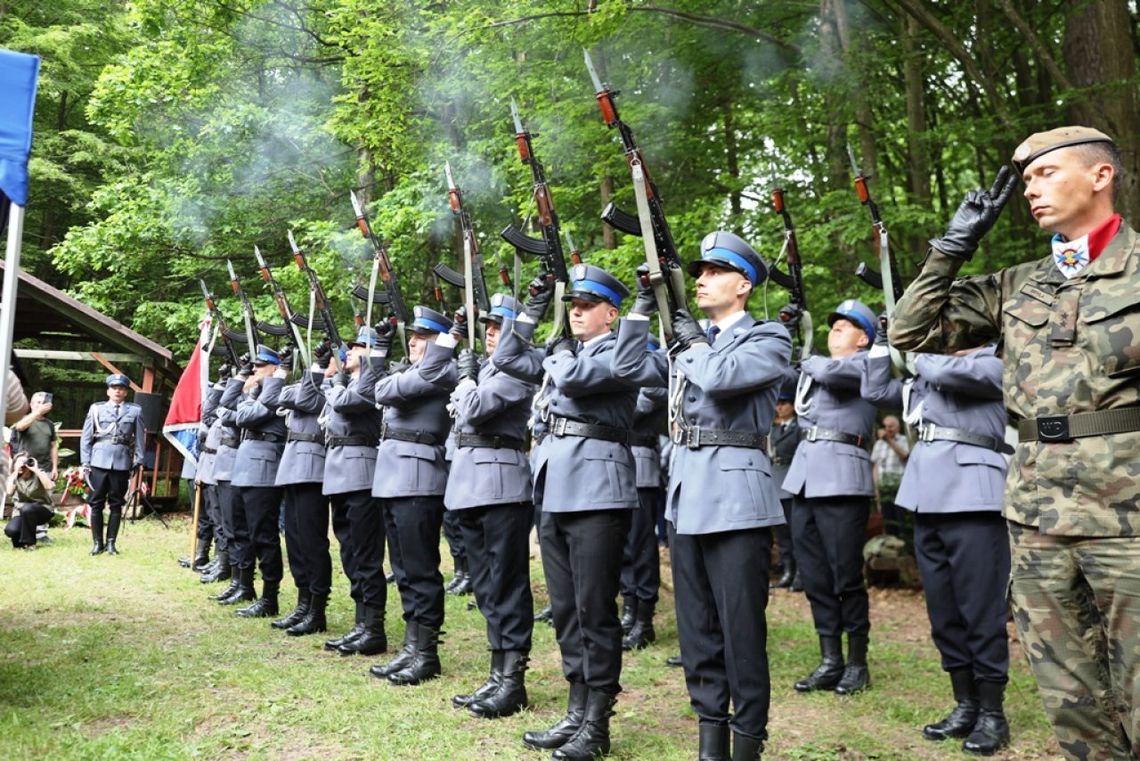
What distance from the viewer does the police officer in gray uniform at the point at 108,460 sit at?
1165cm

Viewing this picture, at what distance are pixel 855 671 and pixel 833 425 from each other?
142 cm

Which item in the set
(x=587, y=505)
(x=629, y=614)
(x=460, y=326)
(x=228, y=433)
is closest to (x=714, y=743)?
(x=587, y=505)

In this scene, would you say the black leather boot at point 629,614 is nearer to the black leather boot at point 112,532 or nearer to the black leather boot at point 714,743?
the black leather boot at point 714,743

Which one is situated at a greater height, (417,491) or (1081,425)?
(1081,425)

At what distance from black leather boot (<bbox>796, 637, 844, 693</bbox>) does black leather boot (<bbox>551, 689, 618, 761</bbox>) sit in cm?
169

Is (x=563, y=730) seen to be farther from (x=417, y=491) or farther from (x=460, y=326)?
(x=460, y=326)

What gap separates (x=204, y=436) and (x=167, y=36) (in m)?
8.82

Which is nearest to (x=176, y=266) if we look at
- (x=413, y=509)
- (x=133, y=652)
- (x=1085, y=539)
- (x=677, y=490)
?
(x=133, y=652)

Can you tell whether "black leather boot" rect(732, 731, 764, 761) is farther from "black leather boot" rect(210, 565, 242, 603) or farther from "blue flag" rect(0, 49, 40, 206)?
"black leather boot" rect(210, 565, 242, 603)

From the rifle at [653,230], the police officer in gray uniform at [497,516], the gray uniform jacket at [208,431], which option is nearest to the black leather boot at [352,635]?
the police officer in gray uniform at [497,516]

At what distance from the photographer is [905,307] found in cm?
313

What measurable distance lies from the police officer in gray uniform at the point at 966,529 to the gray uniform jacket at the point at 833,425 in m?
0.56

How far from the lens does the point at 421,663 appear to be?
18.3 ft

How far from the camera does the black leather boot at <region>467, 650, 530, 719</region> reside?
487cm
